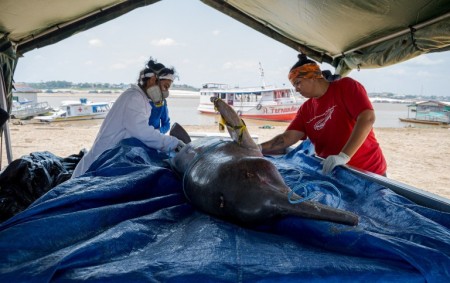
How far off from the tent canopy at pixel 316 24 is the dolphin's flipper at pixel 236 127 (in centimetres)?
213

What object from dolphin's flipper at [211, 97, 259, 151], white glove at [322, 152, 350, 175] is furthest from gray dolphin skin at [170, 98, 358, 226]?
white glove at [322, 152, 350, 175]

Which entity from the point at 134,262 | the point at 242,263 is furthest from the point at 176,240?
the point at 242,263

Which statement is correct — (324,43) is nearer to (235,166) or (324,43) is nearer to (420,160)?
(235,166)

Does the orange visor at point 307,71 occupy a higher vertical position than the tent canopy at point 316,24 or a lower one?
lower

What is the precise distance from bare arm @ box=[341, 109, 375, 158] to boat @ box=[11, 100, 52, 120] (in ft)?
89.8

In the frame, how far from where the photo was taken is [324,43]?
5.89 metres

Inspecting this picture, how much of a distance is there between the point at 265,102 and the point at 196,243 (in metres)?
26.9

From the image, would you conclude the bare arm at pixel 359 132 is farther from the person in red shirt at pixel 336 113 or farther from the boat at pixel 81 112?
the boat at pixel 81 112

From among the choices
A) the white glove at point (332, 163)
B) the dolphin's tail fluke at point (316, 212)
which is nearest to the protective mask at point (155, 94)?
the white glove at point (332, 163)

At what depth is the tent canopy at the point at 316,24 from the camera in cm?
358

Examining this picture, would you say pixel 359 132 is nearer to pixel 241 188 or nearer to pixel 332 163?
pixel 332 163

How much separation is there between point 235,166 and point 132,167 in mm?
941

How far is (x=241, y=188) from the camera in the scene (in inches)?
66.9

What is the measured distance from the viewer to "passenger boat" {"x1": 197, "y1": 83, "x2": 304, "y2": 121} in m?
26.9
